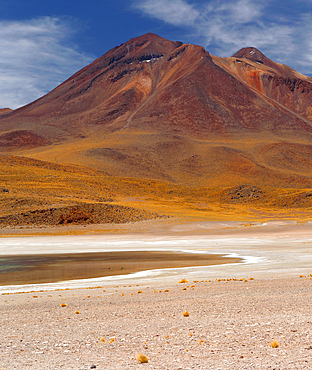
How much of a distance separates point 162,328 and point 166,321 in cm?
62

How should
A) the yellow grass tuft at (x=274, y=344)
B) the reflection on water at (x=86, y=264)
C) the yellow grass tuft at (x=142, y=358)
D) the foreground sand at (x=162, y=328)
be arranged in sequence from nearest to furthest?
the yellow grass tuft at (x=142, y=358)
the foreground sand at (x=162, y=328)
the yellow grass tuft at (x=274, y=344)
the reflection on water at (x=86, y=264)

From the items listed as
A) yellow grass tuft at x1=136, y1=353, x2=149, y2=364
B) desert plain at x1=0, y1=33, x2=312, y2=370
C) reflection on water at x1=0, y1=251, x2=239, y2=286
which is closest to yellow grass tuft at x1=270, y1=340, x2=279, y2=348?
desert plain at x1=0, y1=33, x2=312, y2=370

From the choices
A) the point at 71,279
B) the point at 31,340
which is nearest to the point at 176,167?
the point at 71,279

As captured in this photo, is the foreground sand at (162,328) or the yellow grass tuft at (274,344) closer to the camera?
the foreground sand at (162,328)

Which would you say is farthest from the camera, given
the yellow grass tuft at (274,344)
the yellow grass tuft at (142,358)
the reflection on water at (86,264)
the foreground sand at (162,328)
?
the reflection on water at (86,264)

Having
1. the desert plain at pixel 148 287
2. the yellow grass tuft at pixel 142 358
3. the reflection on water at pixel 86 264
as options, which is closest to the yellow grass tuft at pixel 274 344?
the desert plain at pixel 148 287

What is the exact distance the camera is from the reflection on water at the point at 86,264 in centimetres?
1830

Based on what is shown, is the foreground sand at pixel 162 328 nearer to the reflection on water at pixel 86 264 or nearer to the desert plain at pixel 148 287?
the desert plain at pixel 148 287

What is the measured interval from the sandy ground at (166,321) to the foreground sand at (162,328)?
19 mm

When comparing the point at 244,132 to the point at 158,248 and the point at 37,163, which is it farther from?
the point at 158,248

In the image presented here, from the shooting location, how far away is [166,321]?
29.3 ft

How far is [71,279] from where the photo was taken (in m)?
17.3

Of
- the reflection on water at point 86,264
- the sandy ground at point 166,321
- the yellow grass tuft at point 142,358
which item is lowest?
the reflection on water at point 86,264

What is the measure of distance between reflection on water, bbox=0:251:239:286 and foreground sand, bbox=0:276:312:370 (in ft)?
17.5
